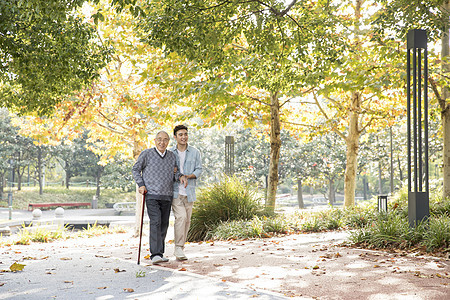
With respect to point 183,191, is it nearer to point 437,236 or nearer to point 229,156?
point 437,236

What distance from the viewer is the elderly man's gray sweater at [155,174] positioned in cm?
618

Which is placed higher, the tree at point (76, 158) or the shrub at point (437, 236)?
the tree at point (76, 158)

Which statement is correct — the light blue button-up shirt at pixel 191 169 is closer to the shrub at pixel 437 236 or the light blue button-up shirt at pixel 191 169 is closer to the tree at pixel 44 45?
the tree at pixel 44 45

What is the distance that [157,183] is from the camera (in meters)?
6.20

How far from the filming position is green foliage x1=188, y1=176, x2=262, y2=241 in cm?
1000

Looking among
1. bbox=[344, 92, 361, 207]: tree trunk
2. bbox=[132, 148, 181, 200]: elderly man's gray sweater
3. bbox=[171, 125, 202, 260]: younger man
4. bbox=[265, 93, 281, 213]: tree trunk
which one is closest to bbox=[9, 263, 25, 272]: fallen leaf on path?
bbox=[132, 148, 181, 200]: elderly man's gray sweater

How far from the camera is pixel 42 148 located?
3628cm

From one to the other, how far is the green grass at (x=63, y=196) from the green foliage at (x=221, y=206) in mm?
26842

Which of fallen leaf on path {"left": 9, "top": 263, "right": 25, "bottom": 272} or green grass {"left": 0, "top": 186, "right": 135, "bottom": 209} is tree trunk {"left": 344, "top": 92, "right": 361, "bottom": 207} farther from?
green grass {"left": 0, "top": 186, "right": 135, "bottom": 209}

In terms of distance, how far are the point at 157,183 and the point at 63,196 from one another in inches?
1406

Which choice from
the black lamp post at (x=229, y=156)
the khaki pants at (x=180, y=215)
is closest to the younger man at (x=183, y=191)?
the khaki pants at (x=180, y=215)

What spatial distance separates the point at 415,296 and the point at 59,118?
37.5 ft

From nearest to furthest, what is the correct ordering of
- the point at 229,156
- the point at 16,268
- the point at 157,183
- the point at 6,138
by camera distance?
the point at 16,268
the point at 157,183
the point at 229,156
the point at 6,138

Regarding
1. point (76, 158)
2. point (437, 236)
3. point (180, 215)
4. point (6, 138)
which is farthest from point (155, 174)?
point (76, 158)
